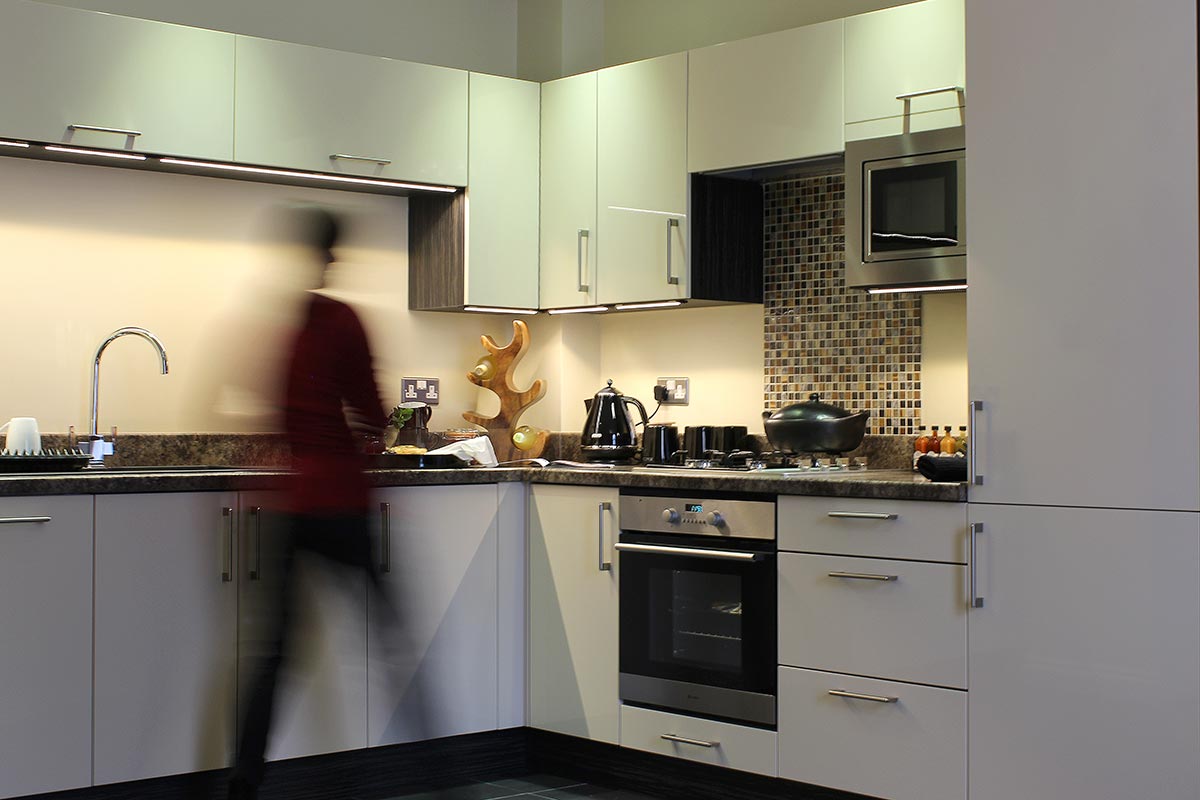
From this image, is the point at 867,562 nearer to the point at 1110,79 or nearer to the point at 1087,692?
the point at 1087,692

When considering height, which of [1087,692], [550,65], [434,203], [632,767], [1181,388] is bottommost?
[632,767]

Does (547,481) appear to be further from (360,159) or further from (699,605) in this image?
(360,159)

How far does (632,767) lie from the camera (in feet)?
12.5

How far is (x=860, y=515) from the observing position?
128 inches

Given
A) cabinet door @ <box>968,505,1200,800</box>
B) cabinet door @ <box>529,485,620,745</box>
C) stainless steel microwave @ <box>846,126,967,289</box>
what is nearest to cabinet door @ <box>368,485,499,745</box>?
cabinet door @ <box>529,485,620,745</box>

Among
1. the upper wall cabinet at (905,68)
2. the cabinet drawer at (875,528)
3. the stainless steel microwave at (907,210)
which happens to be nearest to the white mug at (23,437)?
the cabinet drawer at (875,528)

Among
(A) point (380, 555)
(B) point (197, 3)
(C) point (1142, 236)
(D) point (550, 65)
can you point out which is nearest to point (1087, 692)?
(C) point (1142, 236)

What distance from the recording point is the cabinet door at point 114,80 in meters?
3.62

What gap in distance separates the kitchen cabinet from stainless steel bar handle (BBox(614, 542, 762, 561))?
3.64 ft

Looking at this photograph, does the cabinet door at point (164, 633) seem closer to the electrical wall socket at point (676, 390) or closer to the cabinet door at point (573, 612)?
the cabinet door at point (573, 612)

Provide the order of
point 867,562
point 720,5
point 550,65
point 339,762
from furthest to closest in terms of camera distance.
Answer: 1. point 550,65
2. point 720,5
3. point 339,762
4. point 867,562

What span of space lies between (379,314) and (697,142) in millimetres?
1247

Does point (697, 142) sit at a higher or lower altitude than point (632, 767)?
higher

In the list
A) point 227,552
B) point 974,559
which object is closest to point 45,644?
point 227,552
